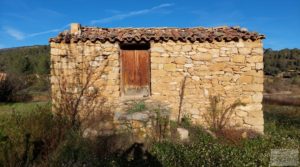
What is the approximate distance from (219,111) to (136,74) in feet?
9.55

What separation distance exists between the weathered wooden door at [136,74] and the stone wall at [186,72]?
38 cm

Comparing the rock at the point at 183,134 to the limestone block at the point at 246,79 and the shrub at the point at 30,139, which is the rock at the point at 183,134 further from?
the shrub at the point at 30,139

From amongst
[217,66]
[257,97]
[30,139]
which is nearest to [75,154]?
[30,139]

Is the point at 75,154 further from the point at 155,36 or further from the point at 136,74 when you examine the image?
the point at 155,36

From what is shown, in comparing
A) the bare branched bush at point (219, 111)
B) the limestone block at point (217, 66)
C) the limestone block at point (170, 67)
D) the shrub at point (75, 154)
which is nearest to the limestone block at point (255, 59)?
the limestone block at point (217, 66)

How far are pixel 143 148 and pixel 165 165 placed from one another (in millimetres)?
1188

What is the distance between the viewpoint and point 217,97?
33.9 ft

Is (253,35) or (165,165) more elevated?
(253,35)

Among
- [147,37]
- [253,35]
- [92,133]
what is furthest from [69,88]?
[253,35]

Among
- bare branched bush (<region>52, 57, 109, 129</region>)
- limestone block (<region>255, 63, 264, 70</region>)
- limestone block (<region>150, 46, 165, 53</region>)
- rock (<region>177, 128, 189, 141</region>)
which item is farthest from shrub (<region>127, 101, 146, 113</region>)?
limestone block (<region>255, 63, 264, 70</region>)

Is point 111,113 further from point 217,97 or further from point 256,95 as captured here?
point 256,95

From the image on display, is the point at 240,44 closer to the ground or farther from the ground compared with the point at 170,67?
farther from the ground

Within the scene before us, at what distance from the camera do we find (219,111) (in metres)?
10.3

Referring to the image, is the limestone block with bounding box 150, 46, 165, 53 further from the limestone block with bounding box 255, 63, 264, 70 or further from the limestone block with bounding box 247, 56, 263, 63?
the limestone block with bounding box 255, 63, 264, 70
